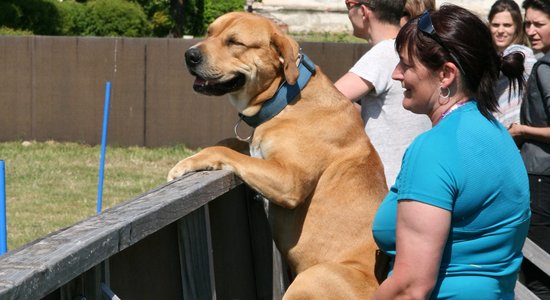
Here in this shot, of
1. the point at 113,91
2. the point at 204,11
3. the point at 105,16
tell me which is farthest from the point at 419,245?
the point at 204,11

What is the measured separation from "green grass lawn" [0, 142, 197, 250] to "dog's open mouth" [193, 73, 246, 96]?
520 centimetres

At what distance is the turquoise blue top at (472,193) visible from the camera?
2764mm

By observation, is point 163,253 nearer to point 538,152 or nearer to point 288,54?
point 288,54

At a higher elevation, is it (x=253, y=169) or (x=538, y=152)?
(x=253, y=169)

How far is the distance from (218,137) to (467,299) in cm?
1447

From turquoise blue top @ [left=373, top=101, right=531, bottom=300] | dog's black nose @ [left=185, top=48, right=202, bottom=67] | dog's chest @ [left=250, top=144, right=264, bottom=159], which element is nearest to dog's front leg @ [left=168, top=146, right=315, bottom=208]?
dog's chest @ [left=250, top=144, right=264, bottom=159]

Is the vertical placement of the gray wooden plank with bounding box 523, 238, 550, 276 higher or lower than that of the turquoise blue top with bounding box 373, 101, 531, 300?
lower

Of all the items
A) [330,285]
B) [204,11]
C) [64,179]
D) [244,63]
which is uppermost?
[244,63]

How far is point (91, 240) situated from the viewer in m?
2.65

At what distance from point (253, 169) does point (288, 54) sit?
593mm

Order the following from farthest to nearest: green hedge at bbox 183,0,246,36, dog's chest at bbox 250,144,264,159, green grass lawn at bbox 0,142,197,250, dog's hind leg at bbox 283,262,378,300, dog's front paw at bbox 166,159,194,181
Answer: green hedge at bbox 183,0,246,36 < green grass lawn at bbox 0,142,197,250 < dog's chest at bbox 250,144,264,159 < dog's front paw at bbox 166,159,194,181 < dog's hind leg at bbox 283,262,378,300

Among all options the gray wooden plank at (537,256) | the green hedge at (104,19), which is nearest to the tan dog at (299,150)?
the gray wooden plank at (537,256)

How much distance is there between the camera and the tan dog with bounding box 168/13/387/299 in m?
4.36

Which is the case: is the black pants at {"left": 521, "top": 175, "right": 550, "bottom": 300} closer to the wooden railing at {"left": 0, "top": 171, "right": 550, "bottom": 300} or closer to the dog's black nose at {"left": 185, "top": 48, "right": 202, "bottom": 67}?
the wooden railing at {"left": 0, "top": 171, "right": 550, "bottom": 300}
